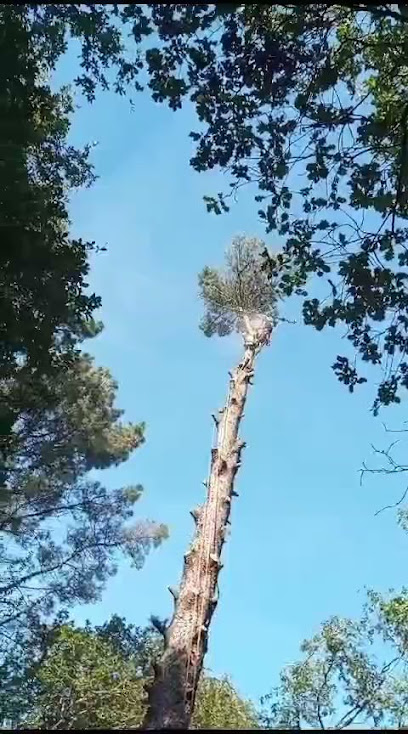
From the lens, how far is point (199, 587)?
291 centimetres

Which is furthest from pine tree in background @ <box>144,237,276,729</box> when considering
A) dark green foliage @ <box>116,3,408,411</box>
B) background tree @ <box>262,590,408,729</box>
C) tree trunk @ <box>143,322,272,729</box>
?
background tree @ <box>262,590,408,729</box>

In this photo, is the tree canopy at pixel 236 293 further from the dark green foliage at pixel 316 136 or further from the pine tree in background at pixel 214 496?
the dark green foliage at pixel 316 136

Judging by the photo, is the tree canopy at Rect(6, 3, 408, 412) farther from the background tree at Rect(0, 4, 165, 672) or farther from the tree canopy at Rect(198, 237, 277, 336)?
the tree canopy at Rect(198, 237, 277, 336)

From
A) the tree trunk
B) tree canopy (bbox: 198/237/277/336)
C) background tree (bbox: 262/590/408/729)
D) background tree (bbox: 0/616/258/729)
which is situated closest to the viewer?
the tree trunk

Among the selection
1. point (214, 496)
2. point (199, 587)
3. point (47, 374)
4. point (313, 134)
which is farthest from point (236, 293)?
point (313, 134)

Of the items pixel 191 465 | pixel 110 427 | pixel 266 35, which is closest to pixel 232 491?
pixel 191 465

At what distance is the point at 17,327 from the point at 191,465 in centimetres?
117

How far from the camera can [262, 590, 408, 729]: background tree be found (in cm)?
363

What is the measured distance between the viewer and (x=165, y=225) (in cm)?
280

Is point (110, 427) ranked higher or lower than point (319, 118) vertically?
higher

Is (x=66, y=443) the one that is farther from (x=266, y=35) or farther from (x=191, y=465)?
(x=266, y=35)

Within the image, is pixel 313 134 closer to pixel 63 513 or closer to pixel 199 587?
pixel 199 587

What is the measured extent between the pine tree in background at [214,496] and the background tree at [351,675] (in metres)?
1.06

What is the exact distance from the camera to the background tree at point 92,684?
126 inches
